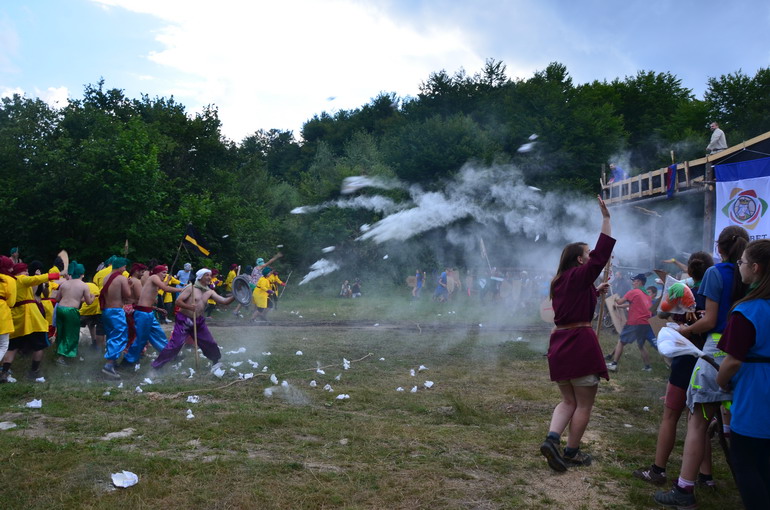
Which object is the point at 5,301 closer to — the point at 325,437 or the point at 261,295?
the point at 325,437

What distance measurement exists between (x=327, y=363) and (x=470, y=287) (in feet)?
51.2

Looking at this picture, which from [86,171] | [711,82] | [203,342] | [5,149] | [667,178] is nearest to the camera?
[203,342]

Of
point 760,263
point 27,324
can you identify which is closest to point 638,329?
point 760,263

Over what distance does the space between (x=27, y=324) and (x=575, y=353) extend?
24.8 ft

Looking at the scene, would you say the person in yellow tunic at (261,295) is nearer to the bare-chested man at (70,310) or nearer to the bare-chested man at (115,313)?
the bare-chested man at (115,313)

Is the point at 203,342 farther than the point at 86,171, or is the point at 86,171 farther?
the point at 86,171

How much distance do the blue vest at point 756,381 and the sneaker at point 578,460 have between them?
1749mm

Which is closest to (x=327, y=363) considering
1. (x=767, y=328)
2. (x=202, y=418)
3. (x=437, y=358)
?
(x=437, y=358)

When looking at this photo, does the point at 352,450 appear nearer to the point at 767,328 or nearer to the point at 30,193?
the point at 767,328

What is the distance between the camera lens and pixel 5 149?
22.0 meters

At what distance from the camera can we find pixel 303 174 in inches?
1508

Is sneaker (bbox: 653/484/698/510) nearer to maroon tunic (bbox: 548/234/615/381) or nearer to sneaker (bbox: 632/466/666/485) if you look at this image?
sneaker (bbox: 632/466/666/485)

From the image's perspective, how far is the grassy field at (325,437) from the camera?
4316 millimetres

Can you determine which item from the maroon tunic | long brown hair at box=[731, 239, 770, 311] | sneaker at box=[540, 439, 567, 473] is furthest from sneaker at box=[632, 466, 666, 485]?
long brown hair at box=[731, 239, 770, 311]
